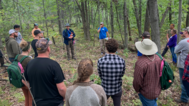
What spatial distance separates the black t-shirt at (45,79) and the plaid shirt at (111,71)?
3.24ft

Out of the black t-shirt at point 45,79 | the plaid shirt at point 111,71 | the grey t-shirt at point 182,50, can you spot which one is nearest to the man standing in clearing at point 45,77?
the black t-shirt at point 45,79

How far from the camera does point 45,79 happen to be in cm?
195

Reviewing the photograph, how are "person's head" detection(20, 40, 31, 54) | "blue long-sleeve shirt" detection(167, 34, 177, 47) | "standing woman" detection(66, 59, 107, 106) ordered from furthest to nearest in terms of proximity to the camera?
"blue long-sleeve shirt" detection(167, 34, 177, 47) < "person's head" detection(20, 40, 31, 54) < "standing woman" detection(66, 59, 107, 106)

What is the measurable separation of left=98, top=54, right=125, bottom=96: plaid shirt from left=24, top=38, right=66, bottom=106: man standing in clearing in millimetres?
976

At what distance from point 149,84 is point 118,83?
0.65 meters

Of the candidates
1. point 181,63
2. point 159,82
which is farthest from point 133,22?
point 159,82

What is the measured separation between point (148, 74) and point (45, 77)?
1971 mm

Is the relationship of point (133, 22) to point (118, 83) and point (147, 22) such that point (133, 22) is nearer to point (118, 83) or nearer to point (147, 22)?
point (147, 22)

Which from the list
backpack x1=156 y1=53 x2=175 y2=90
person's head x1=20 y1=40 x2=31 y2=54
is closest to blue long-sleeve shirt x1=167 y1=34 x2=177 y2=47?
backpack x1=156 y1=53 x2=175 y2=90

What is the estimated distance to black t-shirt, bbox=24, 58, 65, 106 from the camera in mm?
1915

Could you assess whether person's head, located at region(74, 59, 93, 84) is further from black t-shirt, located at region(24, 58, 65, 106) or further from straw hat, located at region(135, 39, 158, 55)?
straw hat, located at region(135, 39, 158, 55)

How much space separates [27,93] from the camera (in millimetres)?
2930

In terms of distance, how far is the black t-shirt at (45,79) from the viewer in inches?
75.4

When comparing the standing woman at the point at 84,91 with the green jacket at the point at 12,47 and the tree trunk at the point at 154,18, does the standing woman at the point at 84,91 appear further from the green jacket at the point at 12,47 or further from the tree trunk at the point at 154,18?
the green jacket at the point at 12,47
